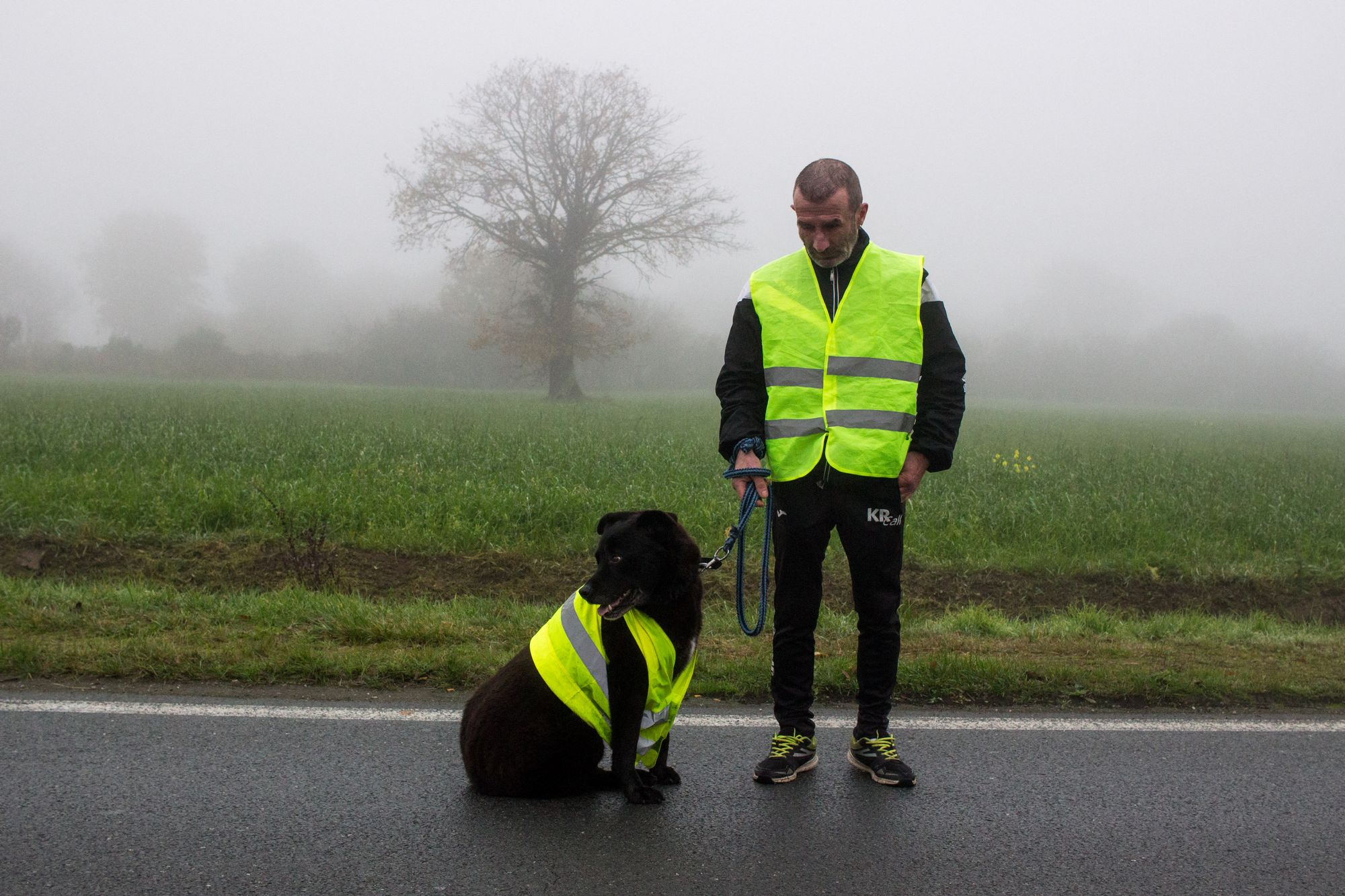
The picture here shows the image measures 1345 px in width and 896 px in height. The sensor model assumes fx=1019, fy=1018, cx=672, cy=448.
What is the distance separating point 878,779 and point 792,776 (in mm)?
328

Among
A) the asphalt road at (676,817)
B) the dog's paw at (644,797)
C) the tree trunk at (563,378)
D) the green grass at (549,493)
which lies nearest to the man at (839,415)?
the asphalt road at (676,817)

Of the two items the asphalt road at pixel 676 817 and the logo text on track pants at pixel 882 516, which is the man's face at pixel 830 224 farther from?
the asphalt road at pixel 676 817

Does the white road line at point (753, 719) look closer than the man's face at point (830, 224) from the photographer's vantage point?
No

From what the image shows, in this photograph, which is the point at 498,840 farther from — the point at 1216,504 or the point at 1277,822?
the point at 1216,504

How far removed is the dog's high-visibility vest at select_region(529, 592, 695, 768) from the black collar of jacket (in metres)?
1.43

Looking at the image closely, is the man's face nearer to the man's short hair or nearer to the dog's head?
the man's short hair

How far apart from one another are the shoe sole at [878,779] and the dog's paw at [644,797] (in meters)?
0.87

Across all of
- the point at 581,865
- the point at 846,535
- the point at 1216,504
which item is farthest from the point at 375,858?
the point at 1216,504

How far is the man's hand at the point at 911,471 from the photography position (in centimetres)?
390

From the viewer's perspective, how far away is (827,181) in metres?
3.67

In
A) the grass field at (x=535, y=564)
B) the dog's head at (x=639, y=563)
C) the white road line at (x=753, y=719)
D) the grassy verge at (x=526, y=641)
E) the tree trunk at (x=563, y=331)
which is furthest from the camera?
the tree trunk at (x=563, y=331)

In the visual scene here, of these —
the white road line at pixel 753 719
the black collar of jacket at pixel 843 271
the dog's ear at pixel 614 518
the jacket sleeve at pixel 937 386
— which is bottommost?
the white road line at pixel 753 719

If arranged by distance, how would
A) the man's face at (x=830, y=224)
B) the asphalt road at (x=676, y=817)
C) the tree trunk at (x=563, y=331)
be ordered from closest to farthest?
1. the asphalt road at (x=676, y=817)
2. the man's face at (x=830, y=224)
3. the tree trunk at (x=563, y=331)

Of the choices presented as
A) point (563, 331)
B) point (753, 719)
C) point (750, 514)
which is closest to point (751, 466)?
point (750, 514)
